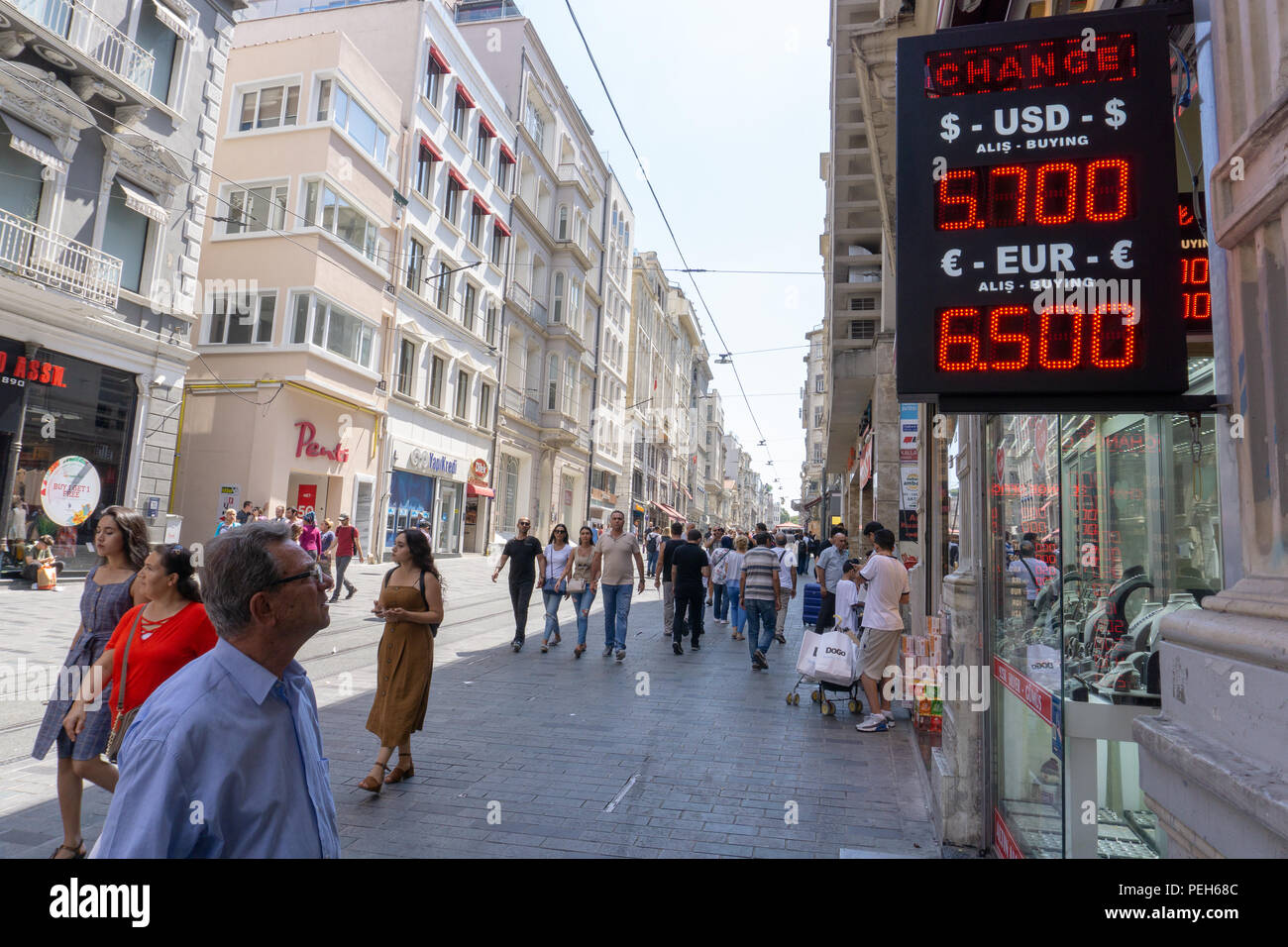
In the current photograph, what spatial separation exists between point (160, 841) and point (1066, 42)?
383 centimetres

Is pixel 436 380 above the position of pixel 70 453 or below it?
above

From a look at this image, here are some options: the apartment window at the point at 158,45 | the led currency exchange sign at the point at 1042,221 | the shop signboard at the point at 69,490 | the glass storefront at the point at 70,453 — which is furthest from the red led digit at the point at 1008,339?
the apartment window at the point at 158,45

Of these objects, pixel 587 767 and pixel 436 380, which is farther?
pixel 436 380

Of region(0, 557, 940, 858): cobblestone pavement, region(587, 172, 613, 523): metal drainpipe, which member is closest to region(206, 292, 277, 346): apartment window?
region(0, 557, 940, 858): cobblestone pavement

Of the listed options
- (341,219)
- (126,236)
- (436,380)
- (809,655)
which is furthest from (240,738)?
(436,380)

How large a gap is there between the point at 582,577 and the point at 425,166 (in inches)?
782

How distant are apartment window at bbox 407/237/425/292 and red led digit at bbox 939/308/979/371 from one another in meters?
24.4

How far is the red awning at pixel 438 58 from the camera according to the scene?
83.8 ft

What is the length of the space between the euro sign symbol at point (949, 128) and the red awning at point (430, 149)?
25.2 meters

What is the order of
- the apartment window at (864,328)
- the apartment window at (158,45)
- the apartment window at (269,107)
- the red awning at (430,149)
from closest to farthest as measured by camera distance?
→ the apartment window at (158,45), the apartment window at (269,107), the apartment window at (864,328), the red awning at (430,149)

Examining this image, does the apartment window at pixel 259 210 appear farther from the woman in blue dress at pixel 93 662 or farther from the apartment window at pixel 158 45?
the woman in blue dress at pixel 93 662

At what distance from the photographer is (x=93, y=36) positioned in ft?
48.3

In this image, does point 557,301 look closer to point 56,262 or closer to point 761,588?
point 56,262

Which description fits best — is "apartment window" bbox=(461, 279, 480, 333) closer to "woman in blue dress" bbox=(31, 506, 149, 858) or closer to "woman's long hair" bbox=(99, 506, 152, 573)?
"woman's long hair" bbox=(99, 506, 152, 573)
